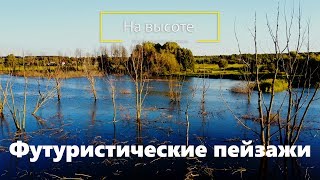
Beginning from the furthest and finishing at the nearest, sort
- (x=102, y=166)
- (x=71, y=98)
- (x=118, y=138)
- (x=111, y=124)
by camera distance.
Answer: (x=71, y=98), (x=111, y=124), (x=118, y=138), (x=102, y=166)

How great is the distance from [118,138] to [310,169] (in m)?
8.58

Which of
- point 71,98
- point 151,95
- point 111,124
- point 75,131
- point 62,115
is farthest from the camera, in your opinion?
point 151,95

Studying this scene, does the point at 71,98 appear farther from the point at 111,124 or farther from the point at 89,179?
the point at 89,179

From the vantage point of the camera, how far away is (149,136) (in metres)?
17.6

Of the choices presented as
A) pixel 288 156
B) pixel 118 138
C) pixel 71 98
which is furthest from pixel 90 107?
pixel 288 156

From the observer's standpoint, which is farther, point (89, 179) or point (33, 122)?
point (33, 122)

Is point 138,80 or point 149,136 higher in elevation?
point 138,80

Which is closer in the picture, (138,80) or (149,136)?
(149,136)

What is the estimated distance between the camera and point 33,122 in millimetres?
21188

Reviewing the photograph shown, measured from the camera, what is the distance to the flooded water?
1247cm

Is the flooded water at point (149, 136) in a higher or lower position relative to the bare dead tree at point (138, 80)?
lower

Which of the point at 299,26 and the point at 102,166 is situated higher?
the point at 299,26

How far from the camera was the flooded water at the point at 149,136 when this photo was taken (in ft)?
40.9

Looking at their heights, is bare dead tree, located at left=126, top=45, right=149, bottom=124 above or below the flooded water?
above
